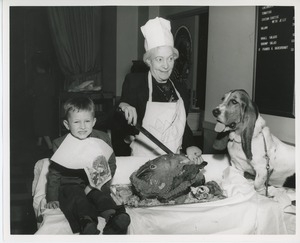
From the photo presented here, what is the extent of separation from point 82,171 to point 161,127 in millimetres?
177

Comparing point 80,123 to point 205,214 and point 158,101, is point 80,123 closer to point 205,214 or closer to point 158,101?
point 158,101

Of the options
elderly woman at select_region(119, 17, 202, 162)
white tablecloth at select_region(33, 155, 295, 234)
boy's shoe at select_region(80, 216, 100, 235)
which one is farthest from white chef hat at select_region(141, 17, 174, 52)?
boy's shoe at select_region(80, 216, 100, 235)

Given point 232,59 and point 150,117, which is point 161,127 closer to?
point 150,117

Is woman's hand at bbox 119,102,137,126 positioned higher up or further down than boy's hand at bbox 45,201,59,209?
higher up

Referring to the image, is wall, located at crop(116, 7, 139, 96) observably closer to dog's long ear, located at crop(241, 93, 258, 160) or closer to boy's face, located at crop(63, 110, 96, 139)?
boy's face, located at crop(63, 110, 96, 139)

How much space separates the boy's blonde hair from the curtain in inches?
2.2

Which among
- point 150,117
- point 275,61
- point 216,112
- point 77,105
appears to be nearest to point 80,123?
point 77,105

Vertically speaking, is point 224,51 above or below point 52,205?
above

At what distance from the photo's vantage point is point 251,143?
0.69 meters

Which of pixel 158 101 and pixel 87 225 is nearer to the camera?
pixel 87 225

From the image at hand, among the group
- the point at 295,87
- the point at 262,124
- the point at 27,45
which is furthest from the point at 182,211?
the point at 27,45

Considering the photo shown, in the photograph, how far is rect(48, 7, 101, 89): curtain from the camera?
2.37 feet

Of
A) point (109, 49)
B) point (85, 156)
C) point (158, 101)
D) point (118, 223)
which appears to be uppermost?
point (109, 49)

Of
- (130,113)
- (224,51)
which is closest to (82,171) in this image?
(130,113)
